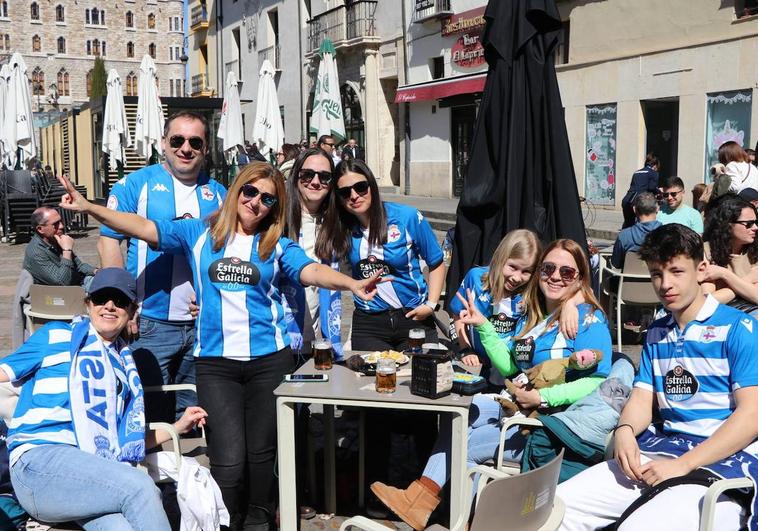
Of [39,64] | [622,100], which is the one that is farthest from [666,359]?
[39,64]

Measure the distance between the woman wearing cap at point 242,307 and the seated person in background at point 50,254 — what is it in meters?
2.87

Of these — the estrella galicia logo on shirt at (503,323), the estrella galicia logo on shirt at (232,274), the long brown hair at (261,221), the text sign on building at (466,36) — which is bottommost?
the estrella galicia logo on shirt at (503,323)

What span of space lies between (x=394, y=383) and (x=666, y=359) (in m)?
1.11

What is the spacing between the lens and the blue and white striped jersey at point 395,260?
447cm

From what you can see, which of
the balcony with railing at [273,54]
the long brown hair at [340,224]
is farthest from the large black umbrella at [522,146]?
the balcony with railing at [273,54]

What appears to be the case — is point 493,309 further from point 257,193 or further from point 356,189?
point 257,193

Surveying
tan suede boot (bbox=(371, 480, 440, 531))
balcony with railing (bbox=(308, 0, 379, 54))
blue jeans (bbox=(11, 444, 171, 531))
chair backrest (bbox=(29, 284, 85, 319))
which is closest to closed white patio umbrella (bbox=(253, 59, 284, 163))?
chair backrest (bbox=(29, 284, 85, 319))

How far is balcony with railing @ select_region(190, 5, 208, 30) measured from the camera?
4547 cm

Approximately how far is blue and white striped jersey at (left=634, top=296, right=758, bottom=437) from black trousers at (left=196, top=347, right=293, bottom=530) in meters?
1.66

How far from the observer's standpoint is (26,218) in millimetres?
16453

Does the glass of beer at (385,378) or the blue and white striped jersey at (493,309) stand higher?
the blue and white striped jersey at (493,309)

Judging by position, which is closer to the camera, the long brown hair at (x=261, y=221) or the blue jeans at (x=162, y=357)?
the long brown hair at (x=261, y=221)

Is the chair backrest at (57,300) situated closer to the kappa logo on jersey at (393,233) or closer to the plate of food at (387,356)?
the kappa logo on jersey at (393,233)

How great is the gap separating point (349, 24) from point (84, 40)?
68.3m
